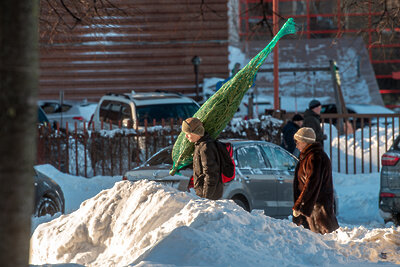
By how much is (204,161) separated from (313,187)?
1124mm

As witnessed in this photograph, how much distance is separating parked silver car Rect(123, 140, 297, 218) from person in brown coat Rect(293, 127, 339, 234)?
248cm

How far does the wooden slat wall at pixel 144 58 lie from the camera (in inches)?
1097

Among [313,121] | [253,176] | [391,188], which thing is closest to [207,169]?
[253,176]

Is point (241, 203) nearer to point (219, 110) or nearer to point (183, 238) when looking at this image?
point (219, 110)

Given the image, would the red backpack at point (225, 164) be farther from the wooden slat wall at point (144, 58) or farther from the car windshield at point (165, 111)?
the wooden slat wall at point (144, 58)

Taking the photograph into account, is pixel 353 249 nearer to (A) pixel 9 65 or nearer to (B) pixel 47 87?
(A) pixel 9 65

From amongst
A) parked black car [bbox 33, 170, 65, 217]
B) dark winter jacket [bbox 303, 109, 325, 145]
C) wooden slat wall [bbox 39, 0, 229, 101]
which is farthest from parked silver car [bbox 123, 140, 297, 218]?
wooden slat wall [bbox 39, 0, 229, 101]

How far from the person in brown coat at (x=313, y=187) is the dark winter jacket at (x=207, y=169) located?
0.83 m

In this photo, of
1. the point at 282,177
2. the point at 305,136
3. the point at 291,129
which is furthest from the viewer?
the point at 291,129

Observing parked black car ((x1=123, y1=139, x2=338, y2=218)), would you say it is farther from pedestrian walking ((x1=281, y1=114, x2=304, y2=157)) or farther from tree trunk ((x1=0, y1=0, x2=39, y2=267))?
tree trunk ((x1=0, y1=0, x2=39, y2=267))

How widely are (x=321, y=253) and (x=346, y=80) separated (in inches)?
1016

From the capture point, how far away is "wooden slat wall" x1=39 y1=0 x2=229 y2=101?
27.9 m

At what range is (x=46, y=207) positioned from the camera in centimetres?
1072

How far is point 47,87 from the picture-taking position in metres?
28.5
